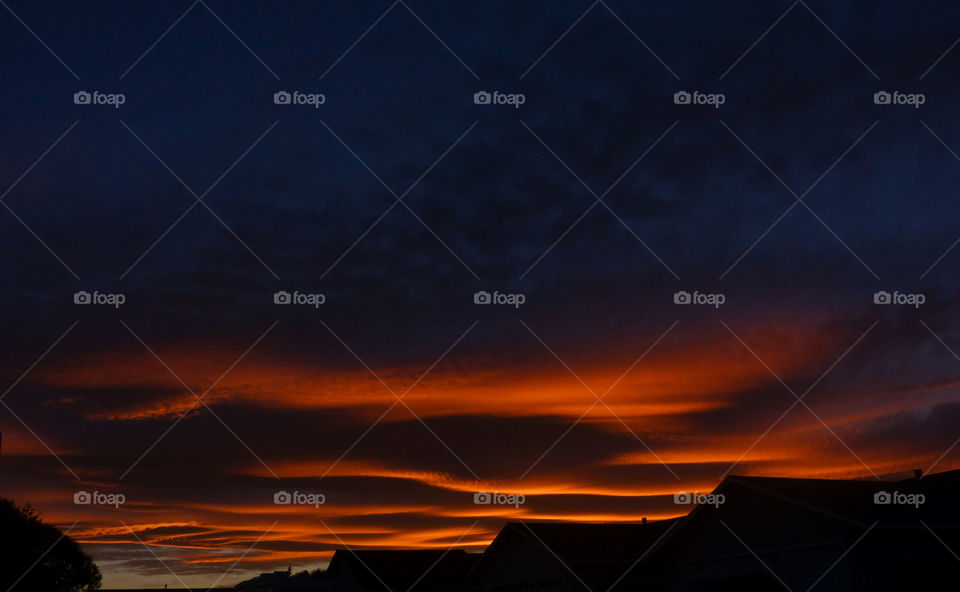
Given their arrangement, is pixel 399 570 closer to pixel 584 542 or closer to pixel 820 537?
pixel 584 542

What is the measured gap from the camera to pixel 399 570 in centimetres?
4741

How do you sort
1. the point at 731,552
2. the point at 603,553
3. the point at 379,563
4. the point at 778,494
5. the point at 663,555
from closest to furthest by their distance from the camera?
1. the point at 778,494
2. the point at 731,552
3. the point at 663,555
4. the point at 603,553
5. the point at 379,563

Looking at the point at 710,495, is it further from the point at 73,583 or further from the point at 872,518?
the point at 73,583

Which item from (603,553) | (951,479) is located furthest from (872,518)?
(603,553)

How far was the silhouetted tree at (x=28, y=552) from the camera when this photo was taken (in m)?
31.3

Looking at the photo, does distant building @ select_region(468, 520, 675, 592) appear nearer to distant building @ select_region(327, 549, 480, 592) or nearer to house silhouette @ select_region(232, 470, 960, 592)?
house silhouette @ select_region(232, 470, 960, 592)

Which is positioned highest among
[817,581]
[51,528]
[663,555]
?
[51,528]

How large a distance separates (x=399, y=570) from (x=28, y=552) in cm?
2013

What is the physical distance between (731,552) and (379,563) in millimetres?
26087

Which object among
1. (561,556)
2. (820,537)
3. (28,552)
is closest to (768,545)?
(820,537)

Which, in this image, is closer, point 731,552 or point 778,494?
point 778,494

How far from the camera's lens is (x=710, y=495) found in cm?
2706

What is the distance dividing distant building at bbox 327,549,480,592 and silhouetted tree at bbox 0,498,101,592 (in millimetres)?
14544

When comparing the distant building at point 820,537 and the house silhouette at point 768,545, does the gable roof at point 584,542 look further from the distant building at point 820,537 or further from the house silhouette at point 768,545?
the distant building at point 820,537
